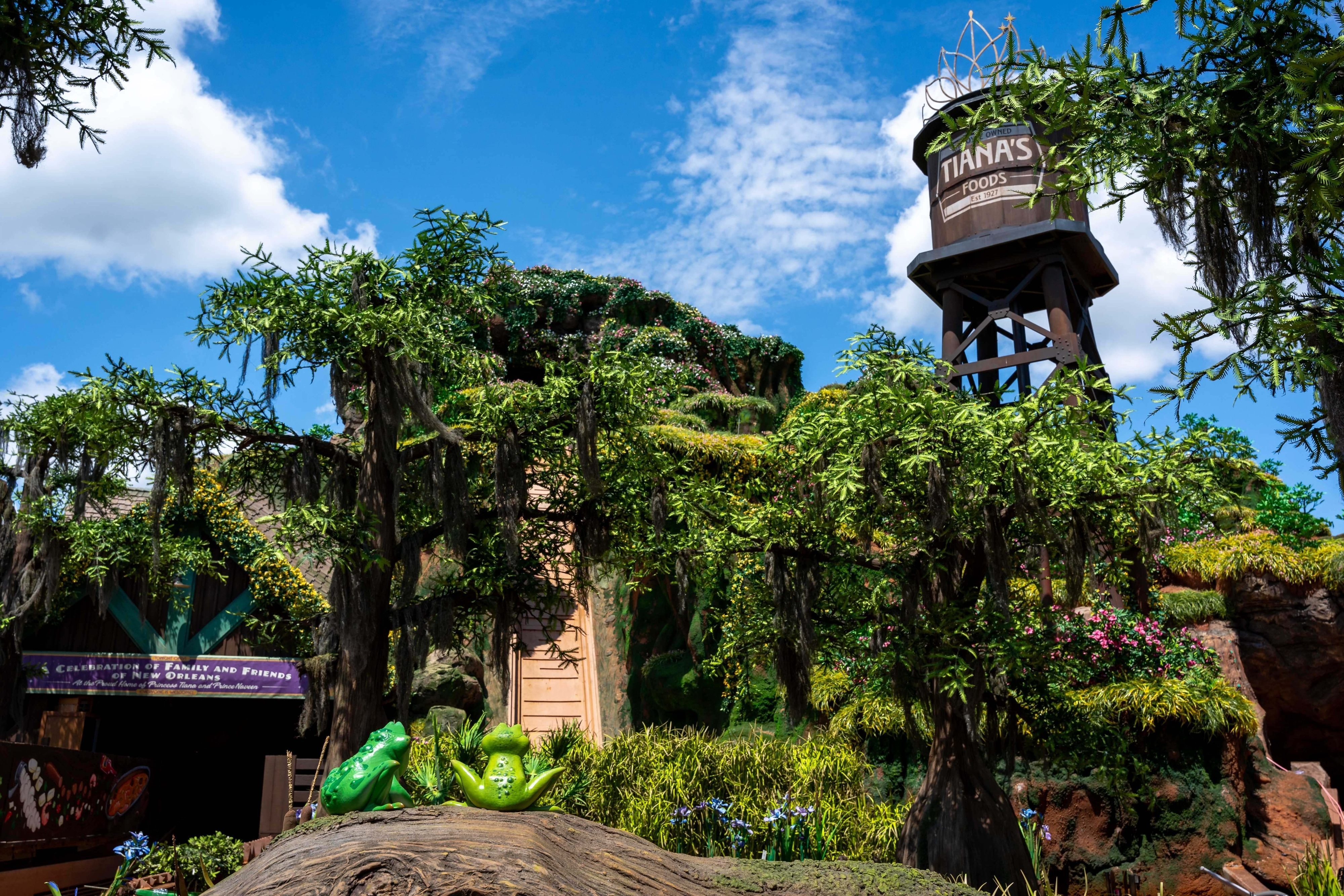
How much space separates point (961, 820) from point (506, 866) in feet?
15.8

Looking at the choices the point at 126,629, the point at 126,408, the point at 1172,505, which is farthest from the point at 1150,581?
the point at 126,629

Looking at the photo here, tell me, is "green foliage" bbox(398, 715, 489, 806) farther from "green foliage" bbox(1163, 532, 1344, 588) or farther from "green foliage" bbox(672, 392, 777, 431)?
Answer: "green foliage" bbox(672, 392, 777, 431)

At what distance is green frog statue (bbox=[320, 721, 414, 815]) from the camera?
4.98 meters

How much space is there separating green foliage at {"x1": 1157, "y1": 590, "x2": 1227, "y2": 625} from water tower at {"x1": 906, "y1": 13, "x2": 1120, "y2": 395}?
420cm

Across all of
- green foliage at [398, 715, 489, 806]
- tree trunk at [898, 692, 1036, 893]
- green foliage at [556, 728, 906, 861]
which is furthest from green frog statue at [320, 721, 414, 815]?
tree trunk at [898, 692, 1036, 893]

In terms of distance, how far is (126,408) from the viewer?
8844 millimetres

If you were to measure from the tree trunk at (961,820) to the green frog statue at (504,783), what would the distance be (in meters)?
3.99

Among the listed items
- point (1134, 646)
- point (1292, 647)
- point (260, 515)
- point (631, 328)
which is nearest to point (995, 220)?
point (1134, 646)

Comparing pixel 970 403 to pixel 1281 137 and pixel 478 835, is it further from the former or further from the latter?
pixel 478 835

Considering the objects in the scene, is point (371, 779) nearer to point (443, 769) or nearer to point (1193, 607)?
point (443, 769)

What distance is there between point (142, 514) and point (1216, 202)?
13357 mm

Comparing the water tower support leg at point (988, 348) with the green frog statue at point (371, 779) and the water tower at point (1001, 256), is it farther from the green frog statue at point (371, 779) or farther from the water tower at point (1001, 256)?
the green frog statue at point (371, 779)

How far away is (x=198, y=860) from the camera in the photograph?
9.04 meters

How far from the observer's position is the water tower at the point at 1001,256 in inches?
628
